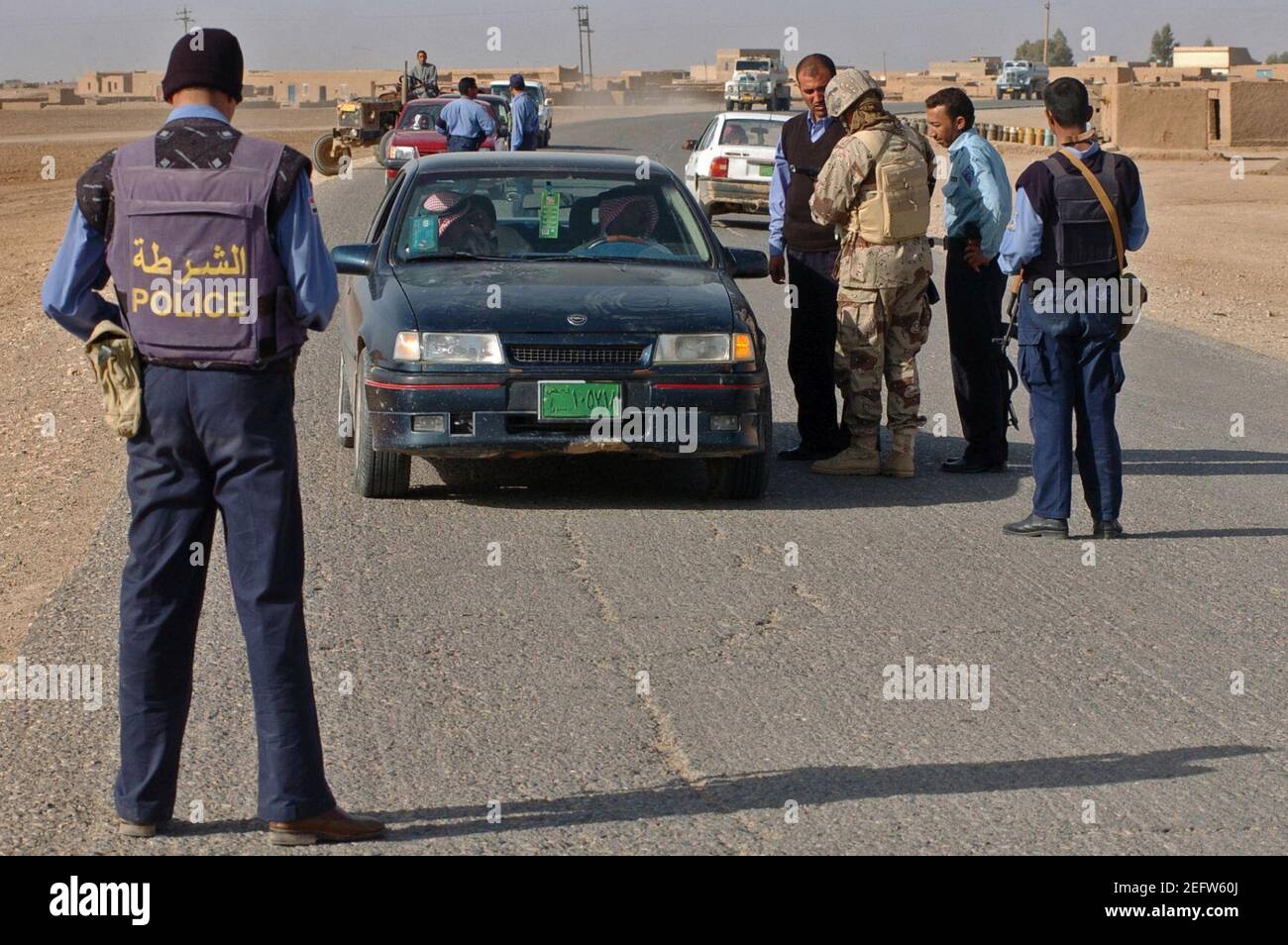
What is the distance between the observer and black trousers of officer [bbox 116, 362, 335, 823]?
4105 millimetres

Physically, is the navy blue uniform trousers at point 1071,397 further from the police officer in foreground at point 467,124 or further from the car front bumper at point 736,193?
the car front bumper at point 736,193

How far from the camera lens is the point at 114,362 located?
4094mm

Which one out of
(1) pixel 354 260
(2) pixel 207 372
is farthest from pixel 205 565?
(1) pixel 354 260

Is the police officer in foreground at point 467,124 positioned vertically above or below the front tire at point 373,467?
above

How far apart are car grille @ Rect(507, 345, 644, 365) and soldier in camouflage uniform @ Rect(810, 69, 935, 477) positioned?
133 centimetres

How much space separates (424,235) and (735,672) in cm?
387

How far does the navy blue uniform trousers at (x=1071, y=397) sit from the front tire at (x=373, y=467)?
2768 mm

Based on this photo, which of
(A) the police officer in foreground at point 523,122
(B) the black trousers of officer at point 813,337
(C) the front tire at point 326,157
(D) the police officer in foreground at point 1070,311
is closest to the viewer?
(D) the police officer in foreground at point 1070,311

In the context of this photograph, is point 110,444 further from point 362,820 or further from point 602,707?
point 362,820

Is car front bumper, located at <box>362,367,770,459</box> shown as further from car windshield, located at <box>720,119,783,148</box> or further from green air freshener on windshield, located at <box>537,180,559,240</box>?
car windshield, located at <box>720,119,783,148</box>

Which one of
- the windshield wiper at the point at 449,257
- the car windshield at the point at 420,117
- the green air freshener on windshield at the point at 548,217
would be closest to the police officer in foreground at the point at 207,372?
the windshield wiper at the point at 449,257

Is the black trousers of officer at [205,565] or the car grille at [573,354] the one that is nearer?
the black trousers of officer at [205,565]

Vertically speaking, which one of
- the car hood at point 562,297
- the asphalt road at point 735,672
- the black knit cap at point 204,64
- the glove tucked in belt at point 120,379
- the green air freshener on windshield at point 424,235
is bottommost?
the asphalt road at point 735,672

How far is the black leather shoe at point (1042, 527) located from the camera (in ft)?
25.1
